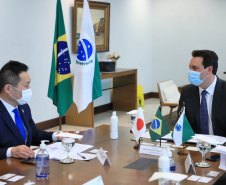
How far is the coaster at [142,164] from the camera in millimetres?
2621

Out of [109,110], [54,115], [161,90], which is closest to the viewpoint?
[54,115]

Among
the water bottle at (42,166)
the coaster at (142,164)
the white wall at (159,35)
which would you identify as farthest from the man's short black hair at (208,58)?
the white wall at (159,35)

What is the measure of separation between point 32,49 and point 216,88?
395 cm

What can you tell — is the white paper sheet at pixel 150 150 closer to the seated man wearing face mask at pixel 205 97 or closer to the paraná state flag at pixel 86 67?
the seated man wearing face mask at pixel 205 97

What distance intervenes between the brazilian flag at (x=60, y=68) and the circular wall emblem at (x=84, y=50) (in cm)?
25

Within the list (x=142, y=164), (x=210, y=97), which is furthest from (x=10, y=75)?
(x=210, y=97)

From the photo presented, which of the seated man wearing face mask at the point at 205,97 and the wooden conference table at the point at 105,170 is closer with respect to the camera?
the wooden conference table at the point at 105,170

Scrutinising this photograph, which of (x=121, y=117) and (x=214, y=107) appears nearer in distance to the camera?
(x=214, y=107)

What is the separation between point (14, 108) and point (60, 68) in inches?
137

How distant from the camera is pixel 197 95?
3.84 metres

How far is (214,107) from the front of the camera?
12.2 feet

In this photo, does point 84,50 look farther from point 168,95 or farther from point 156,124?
point 156,124

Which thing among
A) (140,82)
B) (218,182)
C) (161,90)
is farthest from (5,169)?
(140,82)

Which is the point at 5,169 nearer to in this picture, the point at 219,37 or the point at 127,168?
the point at 127,168
